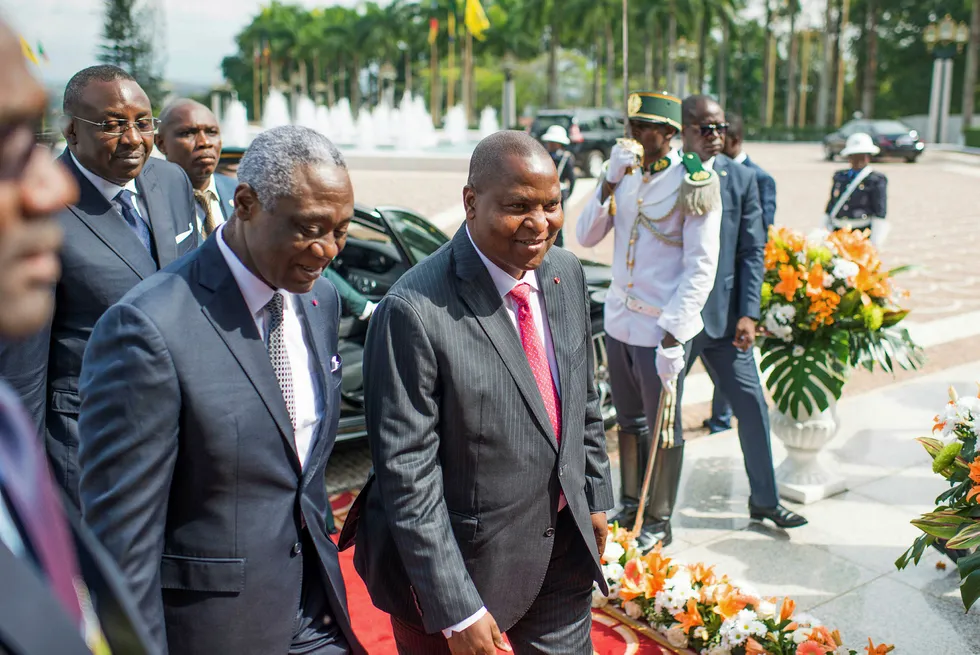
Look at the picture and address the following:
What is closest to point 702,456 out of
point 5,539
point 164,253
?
point 164,253

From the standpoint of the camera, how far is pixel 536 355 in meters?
2.64

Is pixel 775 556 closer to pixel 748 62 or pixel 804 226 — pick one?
pixel 804 226

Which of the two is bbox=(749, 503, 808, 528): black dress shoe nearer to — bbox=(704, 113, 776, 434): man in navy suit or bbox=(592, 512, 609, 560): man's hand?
bbox=(704, 113, 776, 434): man in navy suit

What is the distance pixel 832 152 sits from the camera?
34500 mm

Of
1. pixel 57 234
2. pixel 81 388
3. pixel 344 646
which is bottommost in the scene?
pixel 344 646

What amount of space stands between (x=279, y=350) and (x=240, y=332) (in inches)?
6.2

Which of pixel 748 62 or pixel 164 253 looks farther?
pixel 748 62

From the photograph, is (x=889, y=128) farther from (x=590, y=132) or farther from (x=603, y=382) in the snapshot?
(x=603, y=382)

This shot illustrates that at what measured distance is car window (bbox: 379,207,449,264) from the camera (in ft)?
19.0

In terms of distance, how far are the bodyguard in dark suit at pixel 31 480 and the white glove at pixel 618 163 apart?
3681 mm

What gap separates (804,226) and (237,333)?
1548 centimetres

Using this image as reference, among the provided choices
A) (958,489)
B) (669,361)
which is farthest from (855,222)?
(958,489)

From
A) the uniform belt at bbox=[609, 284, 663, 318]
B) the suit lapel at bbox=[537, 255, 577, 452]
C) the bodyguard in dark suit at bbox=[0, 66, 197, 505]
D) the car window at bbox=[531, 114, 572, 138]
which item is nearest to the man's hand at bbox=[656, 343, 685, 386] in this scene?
the uniform belt at bbox=[609, 284, 663, 318]

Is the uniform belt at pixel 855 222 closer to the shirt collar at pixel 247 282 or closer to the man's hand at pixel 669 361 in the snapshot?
the man's hand at pixel 669 361
